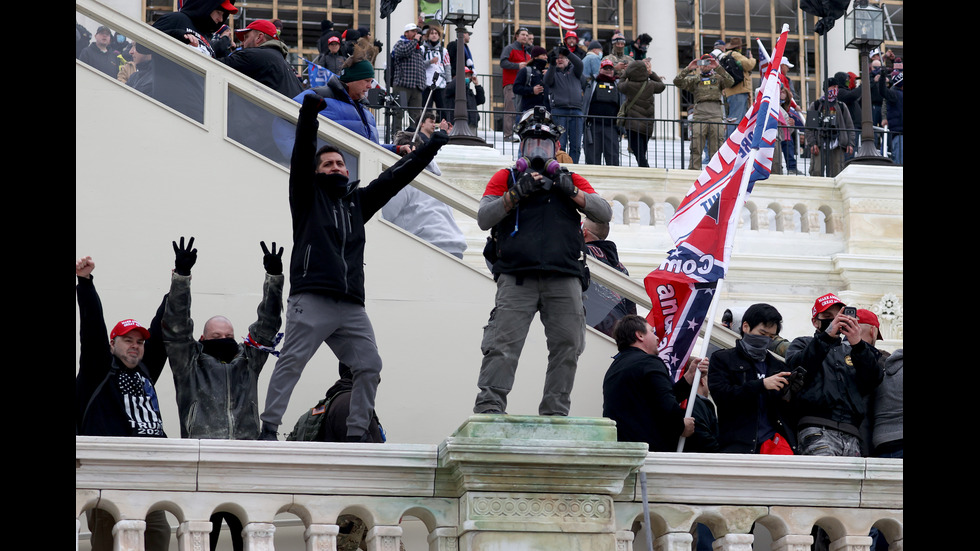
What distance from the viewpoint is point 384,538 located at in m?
7.09

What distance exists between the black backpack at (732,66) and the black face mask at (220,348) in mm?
11956

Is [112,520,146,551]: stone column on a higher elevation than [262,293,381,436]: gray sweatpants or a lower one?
lower

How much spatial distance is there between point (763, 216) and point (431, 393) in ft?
28.4

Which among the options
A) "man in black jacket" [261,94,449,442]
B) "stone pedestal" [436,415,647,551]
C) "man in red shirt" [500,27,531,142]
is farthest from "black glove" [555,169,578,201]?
"man in red shirt" [500,27,531,142]

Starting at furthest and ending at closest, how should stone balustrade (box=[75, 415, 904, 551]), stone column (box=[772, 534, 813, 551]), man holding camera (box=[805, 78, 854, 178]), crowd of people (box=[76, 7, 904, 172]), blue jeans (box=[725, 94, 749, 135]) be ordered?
1. man holding camera (box=[805, 78, 854, 178])
2. blue jeans (box=[725, 94, 749, 135])
3. crowd of people (box=[76, 7, 904, 172])
4. stone column (box=[772, 534, 813, 551])
5. stone balustrade (box=[75, 415, 904, 551])

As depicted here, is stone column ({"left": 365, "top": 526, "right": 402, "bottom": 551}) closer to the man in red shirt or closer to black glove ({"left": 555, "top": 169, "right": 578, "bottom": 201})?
black glove ({"left": 555, "top": 169, "right": 578, "bottom": 201})

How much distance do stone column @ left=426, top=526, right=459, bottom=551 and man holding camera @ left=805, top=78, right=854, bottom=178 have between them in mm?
14098

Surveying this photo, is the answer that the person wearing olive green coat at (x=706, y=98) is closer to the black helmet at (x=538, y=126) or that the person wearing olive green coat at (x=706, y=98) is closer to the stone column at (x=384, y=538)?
the black helmet at (x=538, y=126)

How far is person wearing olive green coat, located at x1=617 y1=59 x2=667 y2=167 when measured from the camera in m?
19.8

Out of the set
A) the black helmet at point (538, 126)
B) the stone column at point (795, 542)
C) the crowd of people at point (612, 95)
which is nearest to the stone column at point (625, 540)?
the stone column at point (795, 542)

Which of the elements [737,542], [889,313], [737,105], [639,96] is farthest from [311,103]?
[737,105]
